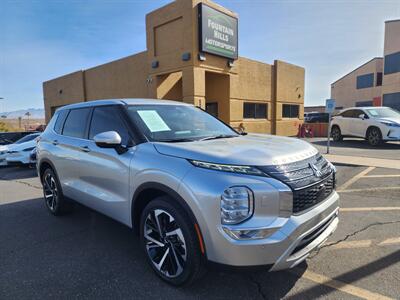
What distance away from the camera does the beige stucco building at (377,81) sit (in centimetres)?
3494

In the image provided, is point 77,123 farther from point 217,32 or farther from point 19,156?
point 217,32

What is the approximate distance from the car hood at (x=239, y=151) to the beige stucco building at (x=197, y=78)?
1009 cm

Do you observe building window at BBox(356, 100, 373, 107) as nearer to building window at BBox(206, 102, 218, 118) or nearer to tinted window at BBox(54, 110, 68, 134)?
building window at BBox(206, 102, 218, 118)

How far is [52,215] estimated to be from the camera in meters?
5.06

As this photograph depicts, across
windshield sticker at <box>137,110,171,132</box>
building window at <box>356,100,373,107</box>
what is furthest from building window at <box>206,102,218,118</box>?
building window at <box>356,100,373,107</box>

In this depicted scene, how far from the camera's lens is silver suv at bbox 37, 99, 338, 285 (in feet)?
7.57

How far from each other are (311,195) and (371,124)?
41.0ft

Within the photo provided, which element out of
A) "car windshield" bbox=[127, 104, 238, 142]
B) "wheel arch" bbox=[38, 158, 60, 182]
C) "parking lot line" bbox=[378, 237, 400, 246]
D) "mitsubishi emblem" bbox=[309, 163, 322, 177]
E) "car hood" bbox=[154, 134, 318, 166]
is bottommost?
"parking lot line" bbox=[378, 237, 400, 246]

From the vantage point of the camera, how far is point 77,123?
4.39 metres

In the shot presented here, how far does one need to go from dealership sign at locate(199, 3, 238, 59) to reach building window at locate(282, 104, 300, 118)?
738cm

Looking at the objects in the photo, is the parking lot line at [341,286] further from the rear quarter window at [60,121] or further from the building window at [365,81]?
the building window at [365,81]

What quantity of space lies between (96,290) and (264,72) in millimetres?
17207

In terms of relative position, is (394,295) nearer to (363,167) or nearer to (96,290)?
(96,290)

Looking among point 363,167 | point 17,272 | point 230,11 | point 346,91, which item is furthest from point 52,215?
point 346,91
